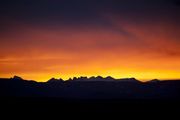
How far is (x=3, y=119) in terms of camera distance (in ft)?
200

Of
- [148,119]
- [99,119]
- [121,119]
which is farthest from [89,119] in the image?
[148,119]

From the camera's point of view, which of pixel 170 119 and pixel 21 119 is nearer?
pixel 21 119

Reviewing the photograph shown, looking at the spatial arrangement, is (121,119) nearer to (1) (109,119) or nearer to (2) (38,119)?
(1) (109,119)

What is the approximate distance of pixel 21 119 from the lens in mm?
64688

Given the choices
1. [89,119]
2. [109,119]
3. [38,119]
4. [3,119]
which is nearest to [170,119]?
[109,119]

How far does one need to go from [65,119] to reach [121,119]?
12658 mm

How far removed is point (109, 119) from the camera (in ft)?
234

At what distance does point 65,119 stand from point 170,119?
2267 centimetres

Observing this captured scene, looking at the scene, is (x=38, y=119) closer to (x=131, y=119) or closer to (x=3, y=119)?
(x=3, y=119)

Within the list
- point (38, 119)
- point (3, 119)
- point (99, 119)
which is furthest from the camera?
point (99, 119)

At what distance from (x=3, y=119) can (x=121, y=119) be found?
26.1m

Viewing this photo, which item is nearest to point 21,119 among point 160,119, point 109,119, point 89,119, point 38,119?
point 38,119

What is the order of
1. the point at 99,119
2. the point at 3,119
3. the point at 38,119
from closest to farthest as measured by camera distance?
the point at 3,119
the point at 38,119
the point at 99,119

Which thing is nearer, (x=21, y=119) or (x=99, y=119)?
(x=21, y=119)
